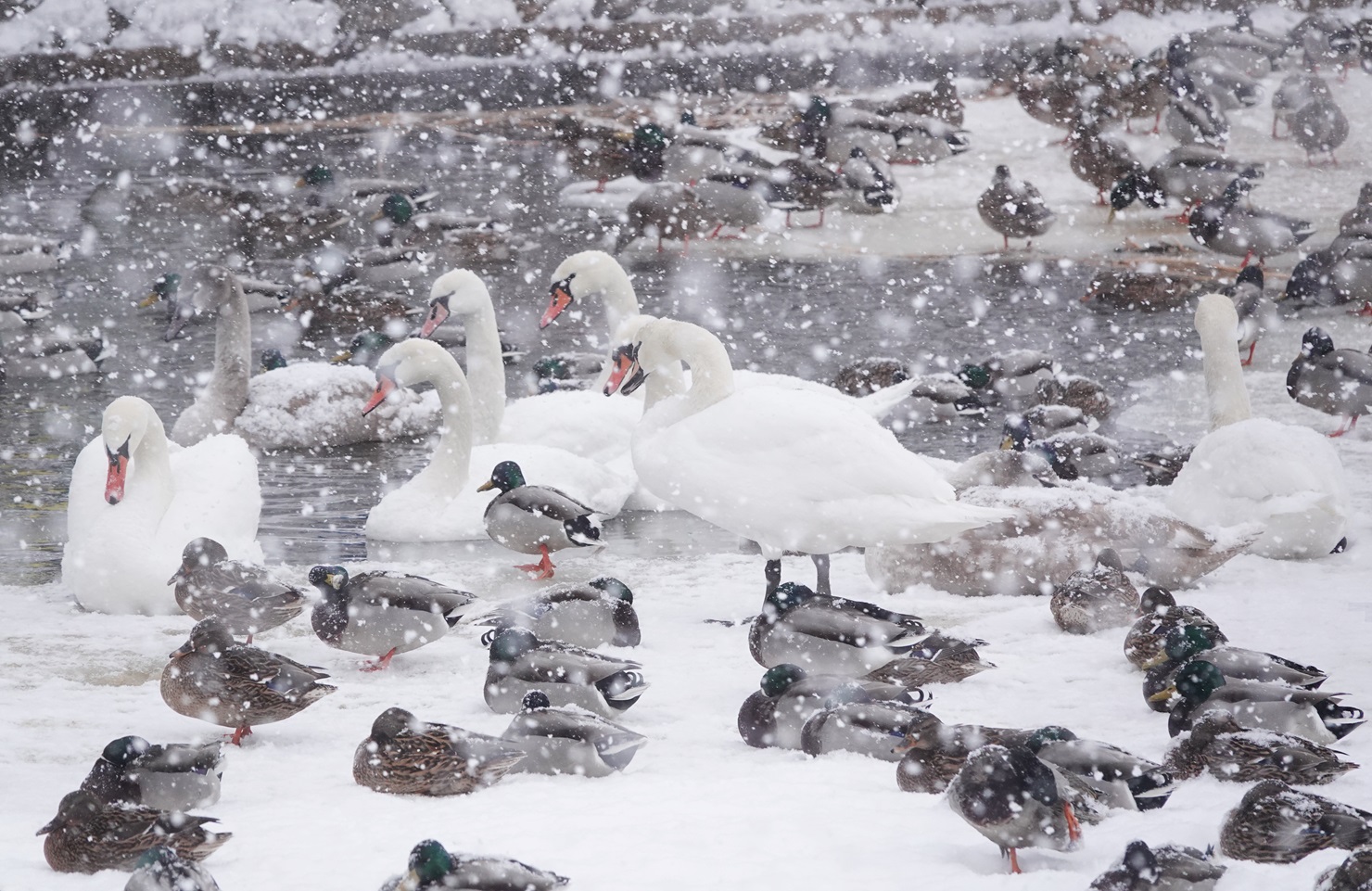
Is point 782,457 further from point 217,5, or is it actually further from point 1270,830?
point 217,5

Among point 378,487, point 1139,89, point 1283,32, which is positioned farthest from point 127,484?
point 1283,32

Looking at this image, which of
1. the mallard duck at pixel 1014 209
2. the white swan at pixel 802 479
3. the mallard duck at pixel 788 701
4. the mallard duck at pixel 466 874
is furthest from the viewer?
the mallard duck at pixel 1014 209

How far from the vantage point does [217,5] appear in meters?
26.6

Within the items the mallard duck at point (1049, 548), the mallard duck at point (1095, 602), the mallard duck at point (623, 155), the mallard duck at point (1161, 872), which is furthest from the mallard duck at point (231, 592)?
A: the mallard duck at point (623, 155)

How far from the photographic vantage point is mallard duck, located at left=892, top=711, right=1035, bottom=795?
5082 mm

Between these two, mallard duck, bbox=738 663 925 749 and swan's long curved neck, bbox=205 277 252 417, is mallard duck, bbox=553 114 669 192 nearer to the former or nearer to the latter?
swan's long curved neck, bbox=205 277 252 417

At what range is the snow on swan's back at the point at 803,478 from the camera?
6.91 m

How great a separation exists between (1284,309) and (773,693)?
368 inches

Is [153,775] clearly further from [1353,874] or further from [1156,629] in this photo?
[1156,629]

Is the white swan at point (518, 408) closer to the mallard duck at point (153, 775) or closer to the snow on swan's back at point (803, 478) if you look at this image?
the snow on swan's back at point (803, 478)

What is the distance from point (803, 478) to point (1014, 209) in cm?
891

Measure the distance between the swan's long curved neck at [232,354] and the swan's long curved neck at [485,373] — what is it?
142 centimetres

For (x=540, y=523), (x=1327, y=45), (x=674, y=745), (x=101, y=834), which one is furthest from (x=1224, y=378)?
(x=1327, y=45)

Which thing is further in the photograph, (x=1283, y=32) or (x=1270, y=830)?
(x=1283, y=32)
